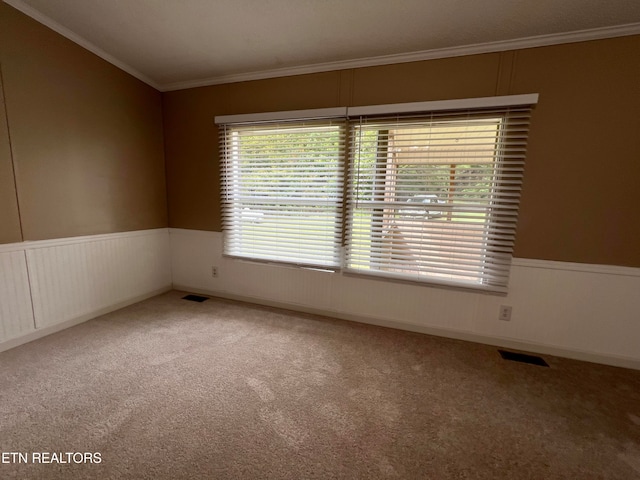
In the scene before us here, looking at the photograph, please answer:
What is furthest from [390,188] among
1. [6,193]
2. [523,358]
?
[6,193]

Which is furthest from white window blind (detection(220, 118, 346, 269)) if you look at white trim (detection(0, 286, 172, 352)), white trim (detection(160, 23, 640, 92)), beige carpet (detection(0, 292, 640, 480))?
white trim (detection(0, 286, 172, 352))

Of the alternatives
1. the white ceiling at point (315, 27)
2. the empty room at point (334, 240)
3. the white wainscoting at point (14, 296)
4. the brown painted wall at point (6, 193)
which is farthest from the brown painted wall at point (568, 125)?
the white wainscoting at point (14, 296)

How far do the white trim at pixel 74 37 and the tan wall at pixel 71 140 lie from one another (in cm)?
4

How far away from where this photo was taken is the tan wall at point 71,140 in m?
2.08

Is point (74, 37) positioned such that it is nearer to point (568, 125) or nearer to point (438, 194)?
point (438, 194)

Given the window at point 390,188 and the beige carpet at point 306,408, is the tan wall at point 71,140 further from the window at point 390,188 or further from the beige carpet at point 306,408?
the beige carpet at point 306,408

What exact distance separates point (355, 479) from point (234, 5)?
287 centimetres

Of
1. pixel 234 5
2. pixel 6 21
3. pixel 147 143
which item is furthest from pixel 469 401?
pixel 6 21

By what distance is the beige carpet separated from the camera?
127 cm

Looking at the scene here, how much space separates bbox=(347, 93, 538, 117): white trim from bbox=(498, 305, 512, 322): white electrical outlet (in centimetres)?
157

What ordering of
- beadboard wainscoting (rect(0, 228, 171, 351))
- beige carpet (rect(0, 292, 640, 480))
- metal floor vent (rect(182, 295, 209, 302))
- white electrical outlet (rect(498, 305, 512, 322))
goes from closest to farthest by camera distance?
beige carpet (rect(0, 292, 640, 480))
beadboard wainscoting (rect(0, 228, 171, 351))
white electrical outlet (rect(498, 305, 512, 322))
metal floor vent (rect(182, 295, 209, 302))

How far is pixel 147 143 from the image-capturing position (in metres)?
3.11

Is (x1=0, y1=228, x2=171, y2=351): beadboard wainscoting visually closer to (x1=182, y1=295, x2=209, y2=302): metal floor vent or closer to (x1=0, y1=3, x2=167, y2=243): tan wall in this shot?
(x1=0, y1=3, x2=167, y2=243): tan wall

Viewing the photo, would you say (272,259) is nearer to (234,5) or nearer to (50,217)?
(50,217)
